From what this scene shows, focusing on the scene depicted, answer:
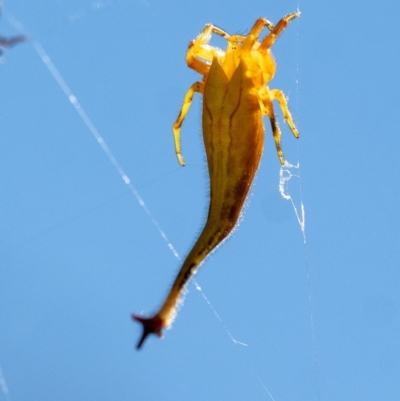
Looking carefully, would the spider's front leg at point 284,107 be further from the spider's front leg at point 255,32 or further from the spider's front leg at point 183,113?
the spider's front leg at point 183,113

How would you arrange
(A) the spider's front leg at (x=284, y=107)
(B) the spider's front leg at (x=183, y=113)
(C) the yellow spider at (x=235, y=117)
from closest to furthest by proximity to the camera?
(C) the yellow spider at (x=235, y=117) < (A) the spider's front leg at (x=284, y=107) < (B) the spider's front leg at (x=183, y=113)

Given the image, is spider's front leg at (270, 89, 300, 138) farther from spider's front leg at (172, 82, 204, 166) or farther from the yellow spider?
spider's front leg at (172, 82, 204, 166)

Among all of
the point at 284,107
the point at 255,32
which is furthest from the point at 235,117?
the point at 255,32

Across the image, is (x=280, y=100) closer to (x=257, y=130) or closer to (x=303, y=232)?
(x=257, y=130)

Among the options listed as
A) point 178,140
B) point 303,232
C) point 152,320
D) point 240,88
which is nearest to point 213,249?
point 152,320

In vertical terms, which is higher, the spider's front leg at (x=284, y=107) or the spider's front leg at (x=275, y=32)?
the spider's front leg at (x=275, y=32)

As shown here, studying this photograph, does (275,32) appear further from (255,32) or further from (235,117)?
(235,117)

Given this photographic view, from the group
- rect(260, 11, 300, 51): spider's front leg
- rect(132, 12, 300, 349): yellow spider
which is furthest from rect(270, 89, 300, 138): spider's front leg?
rect(260, 11, 300, 51): spider's front leg

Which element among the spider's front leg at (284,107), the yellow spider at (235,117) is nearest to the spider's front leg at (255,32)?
the yellow spider at (235,117)

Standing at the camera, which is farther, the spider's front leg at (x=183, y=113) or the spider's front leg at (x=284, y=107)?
the spider's front leg at (x=183, y=113)
